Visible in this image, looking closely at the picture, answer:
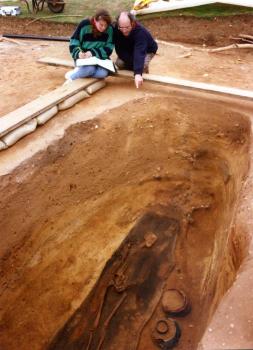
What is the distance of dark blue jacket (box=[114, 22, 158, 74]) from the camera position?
19.2ft

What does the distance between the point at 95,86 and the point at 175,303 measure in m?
3.48

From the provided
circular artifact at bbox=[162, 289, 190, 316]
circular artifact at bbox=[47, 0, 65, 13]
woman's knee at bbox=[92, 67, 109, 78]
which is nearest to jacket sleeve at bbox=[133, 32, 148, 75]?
woman's knee at bbox=[92, 67, 109, 78]

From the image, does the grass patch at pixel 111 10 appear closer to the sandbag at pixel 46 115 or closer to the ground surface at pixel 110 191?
the ground surface at pixel 110 191

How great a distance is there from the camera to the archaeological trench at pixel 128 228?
4539mm

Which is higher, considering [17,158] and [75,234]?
[17,158]

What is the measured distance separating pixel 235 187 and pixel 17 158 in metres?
2.72

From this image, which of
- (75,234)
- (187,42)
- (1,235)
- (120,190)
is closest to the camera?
(1,235)

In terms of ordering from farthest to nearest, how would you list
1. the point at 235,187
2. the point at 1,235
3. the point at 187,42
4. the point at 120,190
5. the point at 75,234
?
the point at 187,42 < the point at 120,190 < the point at 75,234 < the point at 235,187 < the point at 1,235

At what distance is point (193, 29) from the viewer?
29.1ft

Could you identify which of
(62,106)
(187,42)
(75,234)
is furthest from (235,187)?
(187,42)

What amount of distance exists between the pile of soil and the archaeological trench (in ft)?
10.6

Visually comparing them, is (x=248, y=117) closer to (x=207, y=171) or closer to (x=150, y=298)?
(x=207, y=171)

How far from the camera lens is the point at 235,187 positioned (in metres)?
4.86

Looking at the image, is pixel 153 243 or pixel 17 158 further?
pixel 153 243
